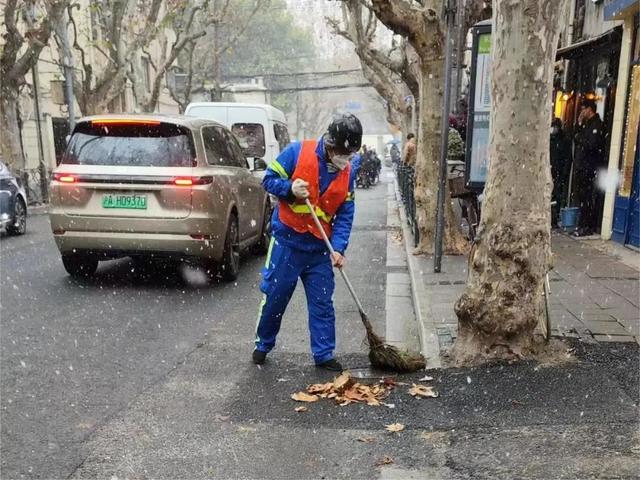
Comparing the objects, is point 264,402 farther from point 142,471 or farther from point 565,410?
point 565,410

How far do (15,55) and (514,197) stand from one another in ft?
54.3

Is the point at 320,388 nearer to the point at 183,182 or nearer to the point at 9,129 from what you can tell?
the point at 183,182

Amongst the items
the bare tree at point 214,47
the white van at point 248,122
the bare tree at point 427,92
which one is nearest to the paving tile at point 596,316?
the bare tree at point 427,92

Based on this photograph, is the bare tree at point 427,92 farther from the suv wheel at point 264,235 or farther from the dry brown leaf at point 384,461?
the dry brown leaf at point 384,461

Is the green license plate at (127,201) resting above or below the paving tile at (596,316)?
above

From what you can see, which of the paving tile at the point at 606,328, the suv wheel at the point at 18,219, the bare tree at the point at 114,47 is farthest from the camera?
the bare tree at the point at 114,47

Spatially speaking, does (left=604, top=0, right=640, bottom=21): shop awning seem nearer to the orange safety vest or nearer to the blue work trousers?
the orange safety vest

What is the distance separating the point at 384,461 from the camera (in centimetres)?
307

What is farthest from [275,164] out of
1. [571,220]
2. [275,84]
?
[275,84]

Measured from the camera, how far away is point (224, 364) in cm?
460

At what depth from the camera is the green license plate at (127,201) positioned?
6.56 m

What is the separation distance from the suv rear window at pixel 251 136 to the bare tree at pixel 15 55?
223 inches

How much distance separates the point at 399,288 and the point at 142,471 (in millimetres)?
4457

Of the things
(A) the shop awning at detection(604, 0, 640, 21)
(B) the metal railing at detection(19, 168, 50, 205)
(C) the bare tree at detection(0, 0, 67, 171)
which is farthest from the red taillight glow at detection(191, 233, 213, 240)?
(B) the metal railing at detection(19, 168, 50, 205)
